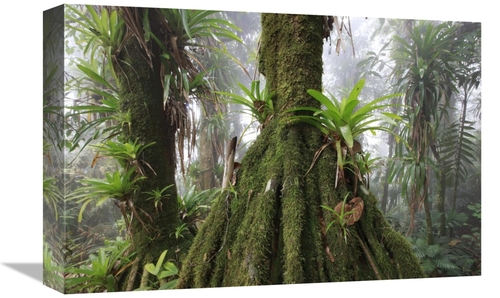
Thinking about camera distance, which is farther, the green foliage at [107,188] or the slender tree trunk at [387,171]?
the slender tree trunk at [387,171]

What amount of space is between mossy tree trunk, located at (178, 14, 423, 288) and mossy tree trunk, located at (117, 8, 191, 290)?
0.86 feet

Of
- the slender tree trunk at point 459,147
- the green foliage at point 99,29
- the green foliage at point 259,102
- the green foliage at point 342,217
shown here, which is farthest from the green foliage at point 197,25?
the slender tree trunk at point 459,147

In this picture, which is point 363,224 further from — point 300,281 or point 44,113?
point 44,113

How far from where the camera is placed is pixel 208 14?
3.85 m

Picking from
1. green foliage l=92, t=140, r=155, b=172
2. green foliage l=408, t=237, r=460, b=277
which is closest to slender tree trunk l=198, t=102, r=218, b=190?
green foliage l=92, t=140, r=155, b=172

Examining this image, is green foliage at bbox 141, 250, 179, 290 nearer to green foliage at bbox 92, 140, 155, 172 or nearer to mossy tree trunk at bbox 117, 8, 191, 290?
mossy tree trunk at bbox 117, 8, 191, 290

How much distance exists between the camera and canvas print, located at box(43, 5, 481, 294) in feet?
11.4

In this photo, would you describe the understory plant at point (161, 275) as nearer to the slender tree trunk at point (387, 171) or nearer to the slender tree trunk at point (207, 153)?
the slender tree trunk at point (207, 153)

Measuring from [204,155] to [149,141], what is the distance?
2.07 ft

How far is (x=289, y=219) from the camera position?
3453 millimetres

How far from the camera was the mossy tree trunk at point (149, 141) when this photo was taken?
3.73 metres

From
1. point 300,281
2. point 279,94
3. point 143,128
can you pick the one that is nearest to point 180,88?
point 143,128

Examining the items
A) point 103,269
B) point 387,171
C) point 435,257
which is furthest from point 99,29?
point 435,257

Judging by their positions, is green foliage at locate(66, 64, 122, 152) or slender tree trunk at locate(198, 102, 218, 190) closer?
green foliage at locate(66, 64, 122, 152)
